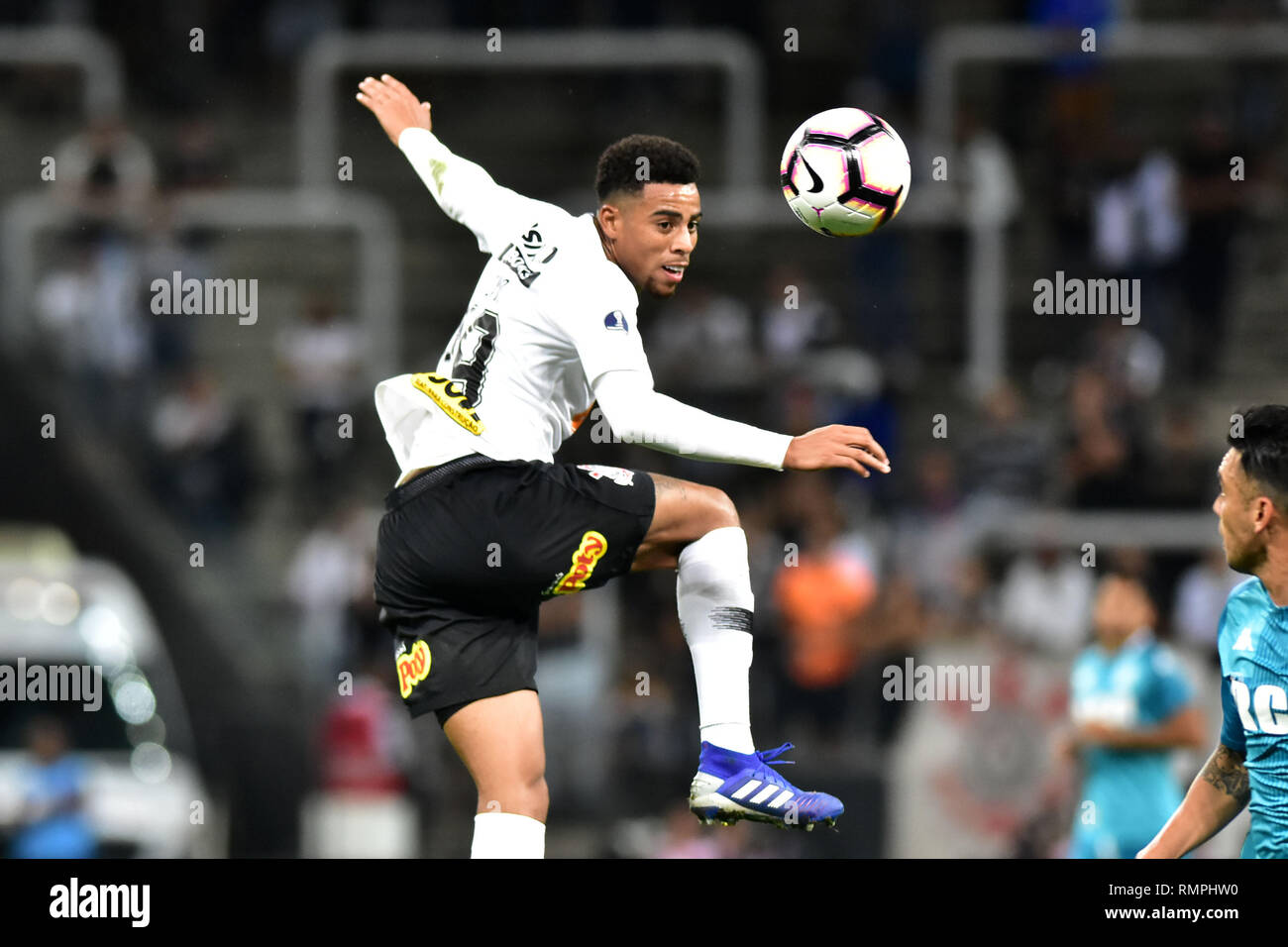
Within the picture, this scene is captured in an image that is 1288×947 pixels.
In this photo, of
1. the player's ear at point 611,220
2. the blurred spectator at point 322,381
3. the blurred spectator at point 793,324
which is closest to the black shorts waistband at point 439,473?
the player's ear at point 611,220

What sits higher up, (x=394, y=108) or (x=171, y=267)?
(x=171, y=267)

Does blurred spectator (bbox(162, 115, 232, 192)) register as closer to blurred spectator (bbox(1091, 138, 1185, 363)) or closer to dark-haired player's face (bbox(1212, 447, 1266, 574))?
blurred spectator (bbox(1091, 138, 1185, 363))

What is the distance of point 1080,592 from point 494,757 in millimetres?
7636

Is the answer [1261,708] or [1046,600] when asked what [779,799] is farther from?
[1046,600]

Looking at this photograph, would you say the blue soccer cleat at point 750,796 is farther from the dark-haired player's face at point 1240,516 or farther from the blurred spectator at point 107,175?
the blurred spectator at point 107,175

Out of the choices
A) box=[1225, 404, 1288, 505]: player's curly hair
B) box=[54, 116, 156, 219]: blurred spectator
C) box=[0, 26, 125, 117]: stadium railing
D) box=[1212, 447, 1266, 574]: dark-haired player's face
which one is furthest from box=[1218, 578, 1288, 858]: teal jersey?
box=[0, 26, 125, 117]: stadium railing

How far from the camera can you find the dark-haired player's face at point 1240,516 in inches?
209

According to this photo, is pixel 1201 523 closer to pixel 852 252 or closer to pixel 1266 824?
pixel 852 252

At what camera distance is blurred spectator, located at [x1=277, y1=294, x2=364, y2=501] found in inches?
547

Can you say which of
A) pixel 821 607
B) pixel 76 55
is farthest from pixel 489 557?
pixel 76 55

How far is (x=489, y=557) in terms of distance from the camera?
576 centimetres

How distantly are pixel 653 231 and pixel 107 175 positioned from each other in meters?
10.0

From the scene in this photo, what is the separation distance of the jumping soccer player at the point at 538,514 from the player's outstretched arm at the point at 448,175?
0.15ft

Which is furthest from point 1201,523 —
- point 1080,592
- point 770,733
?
point 770,733
